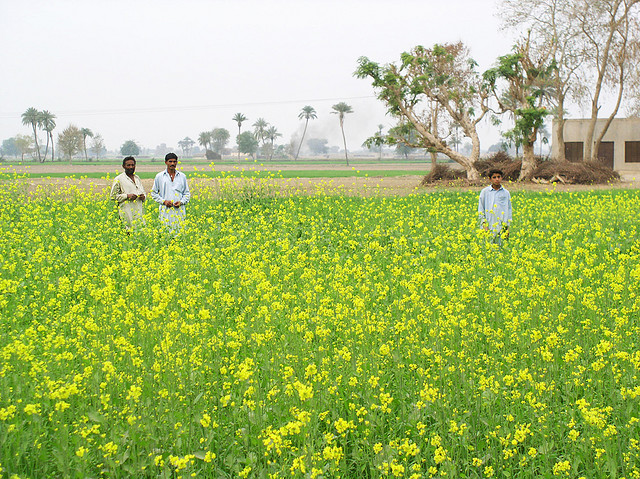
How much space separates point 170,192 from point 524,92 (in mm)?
22831

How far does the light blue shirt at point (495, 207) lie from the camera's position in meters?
9.45

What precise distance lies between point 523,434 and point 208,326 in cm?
325

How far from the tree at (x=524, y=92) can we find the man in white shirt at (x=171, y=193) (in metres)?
20.8

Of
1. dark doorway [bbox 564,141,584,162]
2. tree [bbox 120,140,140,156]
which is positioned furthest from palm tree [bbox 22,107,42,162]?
dark doorway [bbox 564,141,584,162]

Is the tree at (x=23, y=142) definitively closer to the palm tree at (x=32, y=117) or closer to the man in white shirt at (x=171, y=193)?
the palm tree at (x=32, y=117)

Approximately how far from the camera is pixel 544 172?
27922mm

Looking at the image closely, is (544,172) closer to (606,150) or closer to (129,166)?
(606,150)

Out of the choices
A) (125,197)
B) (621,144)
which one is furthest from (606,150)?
(125,197)

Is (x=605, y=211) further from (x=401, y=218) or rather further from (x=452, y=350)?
(x=452, y=350)

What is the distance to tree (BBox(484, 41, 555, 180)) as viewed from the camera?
88.9 feet

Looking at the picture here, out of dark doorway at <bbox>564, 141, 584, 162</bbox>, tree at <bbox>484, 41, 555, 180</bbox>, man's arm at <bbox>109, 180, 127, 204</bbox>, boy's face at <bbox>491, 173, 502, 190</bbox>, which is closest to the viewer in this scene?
boy's face at <bbox>491, 173, 502, 190</bbox>

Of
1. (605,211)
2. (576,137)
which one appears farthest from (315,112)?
(605,211)

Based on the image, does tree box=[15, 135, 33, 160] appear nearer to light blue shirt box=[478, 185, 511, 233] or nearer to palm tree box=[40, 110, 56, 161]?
palm tree box=[40, 110, 56, 161]

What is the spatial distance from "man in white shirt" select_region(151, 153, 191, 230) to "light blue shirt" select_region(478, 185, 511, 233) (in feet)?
16.9
